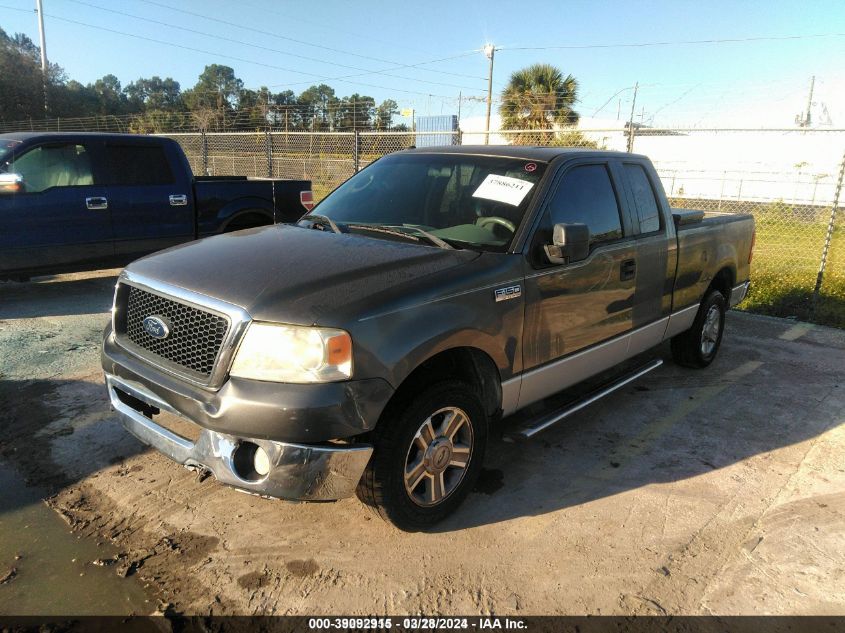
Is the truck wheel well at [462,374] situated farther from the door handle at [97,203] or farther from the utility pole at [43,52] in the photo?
the utility pole at [43,52]

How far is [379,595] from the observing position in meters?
2.60

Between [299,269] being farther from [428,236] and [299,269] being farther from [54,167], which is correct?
[54,167]

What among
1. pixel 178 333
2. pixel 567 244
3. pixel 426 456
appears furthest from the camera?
pixel 567 244

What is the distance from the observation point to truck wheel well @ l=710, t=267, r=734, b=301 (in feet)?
18.5

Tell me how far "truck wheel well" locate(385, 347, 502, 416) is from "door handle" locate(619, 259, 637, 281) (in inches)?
54.1

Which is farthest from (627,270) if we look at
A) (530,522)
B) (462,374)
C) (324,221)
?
(324,221)

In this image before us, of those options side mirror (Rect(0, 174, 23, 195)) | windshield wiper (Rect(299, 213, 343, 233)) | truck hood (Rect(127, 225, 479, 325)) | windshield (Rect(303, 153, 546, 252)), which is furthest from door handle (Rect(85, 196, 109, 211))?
truck hood (Rect(127, 225, 479, 325))

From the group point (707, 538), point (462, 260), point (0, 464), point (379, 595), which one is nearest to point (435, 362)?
point (462, 260)

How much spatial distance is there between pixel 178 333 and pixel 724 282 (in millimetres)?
5009

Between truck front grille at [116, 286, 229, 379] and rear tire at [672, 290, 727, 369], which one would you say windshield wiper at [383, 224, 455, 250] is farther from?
rear tire at [672, 290, 727, 369]

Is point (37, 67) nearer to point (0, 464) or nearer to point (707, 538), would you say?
point (0, 464)

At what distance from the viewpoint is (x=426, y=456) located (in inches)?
113

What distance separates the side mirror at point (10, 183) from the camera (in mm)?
6465

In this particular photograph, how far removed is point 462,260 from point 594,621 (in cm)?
173
